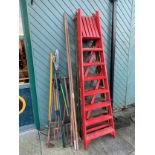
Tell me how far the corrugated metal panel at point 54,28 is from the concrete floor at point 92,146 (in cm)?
37

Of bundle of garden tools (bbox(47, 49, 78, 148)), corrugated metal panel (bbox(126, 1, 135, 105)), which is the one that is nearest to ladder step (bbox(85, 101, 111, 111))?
bundle of garden tools (bbox(47, 49, 78, 148))

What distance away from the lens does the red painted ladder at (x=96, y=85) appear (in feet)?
7.27

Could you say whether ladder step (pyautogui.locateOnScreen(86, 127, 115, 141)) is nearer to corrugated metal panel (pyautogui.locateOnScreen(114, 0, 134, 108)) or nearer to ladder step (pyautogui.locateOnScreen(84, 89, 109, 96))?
ladder step (pyautogui.locateOnScreen(84, 89, 109, 96))

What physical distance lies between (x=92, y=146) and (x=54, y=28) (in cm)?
192

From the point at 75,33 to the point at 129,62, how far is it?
1433 millimetres

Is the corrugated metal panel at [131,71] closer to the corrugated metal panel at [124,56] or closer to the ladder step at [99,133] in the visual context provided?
the corrugated metal panel at [124,56]

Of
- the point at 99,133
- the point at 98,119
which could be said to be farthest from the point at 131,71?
the point at 99,133

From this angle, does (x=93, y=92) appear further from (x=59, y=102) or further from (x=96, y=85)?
(x=59, y=102)

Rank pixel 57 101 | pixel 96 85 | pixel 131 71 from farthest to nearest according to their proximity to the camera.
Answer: pixel 131 71 < pixel 96 85 < pixel 57 101

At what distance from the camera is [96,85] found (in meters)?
2.45
